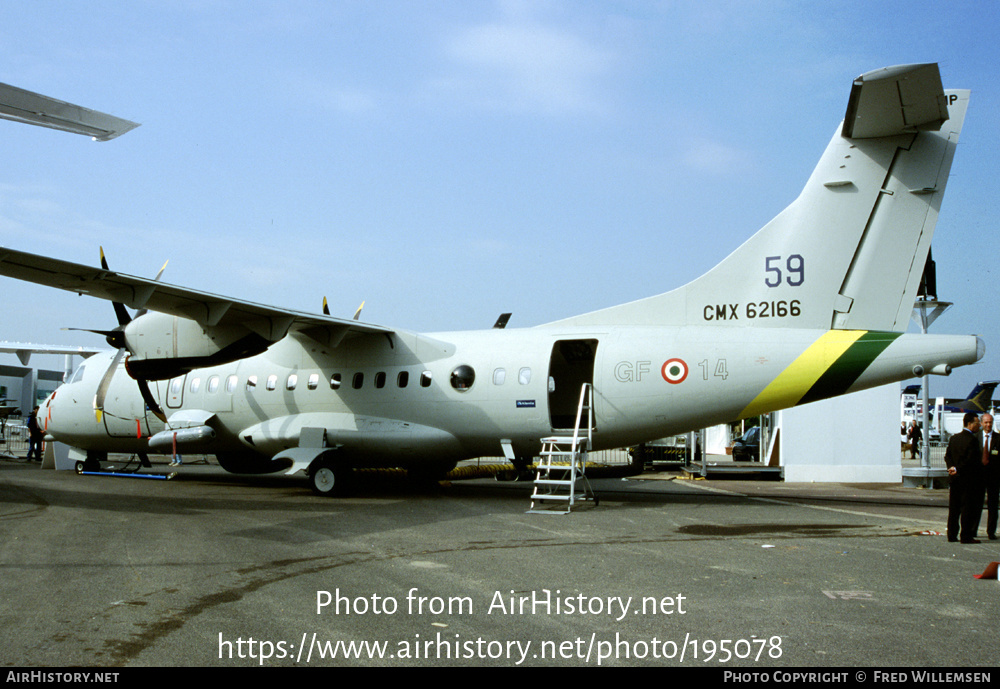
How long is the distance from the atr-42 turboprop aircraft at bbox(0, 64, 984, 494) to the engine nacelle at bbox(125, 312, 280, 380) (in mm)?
37

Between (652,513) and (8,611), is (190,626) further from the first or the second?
(652,513)

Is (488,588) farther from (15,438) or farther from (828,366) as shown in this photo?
(15,438)

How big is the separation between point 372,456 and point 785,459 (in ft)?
37.9

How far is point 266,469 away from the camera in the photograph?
17656mm

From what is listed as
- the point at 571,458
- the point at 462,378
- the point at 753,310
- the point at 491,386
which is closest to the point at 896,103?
the point at 753,310

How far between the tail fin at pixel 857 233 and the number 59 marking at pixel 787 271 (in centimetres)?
2

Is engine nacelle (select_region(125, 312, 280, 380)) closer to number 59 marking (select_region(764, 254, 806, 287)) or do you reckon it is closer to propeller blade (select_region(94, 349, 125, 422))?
propeller blade (select_region(94, 349, 125, 422))

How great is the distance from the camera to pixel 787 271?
1165 cm

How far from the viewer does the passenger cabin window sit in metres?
13.7

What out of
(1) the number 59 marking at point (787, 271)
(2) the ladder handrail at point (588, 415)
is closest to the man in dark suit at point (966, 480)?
(1) the number 59 marking at point (787, 271)

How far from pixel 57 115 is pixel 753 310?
48.9 feet

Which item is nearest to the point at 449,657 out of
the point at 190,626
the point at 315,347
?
the point at 190,626

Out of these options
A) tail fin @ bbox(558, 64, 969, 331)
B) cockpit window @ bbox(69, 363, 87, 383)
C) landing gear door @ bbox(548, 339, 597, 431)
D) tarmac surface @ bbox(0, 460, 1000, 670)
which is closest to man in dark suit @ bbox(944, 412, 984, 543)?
tarmac surface @ bbox(0, 460, 1000, 670)

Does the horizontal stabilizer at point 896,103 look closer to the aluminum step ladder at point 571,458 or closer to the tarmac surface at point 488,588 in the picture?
the tarmac surface at point 488,588
